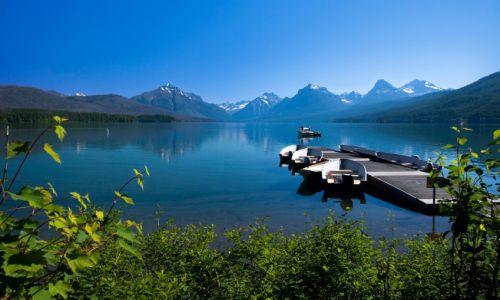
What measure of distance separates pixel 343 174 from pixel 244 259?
2549cm

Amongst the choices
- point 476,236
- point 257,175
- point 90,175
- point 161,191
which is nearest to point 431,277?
point 476,236

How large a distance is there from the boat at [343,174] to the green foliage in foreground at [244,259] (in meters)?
21.7

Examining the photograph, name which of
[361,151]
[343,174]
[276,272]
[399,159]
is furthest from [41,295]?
[361,151]

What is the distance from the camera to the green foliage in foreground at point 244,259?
2830 mm

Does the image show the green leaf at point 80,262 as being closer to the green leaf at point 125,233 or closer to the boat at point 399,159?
the green leaf at point 125,233

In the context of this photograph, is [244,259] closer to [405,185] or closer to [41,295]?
[41,295]

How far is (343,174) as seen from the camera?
3189 cm

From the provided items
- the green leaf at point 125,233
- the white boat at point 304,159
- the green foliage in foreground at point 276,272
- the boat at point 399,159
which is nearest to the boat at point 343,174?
the white boat at point 304,159

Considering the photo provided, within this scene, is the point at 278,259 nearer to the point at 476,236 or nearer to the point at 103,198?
the point at 476,236

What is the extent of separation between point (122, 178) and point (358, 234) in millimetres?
35367

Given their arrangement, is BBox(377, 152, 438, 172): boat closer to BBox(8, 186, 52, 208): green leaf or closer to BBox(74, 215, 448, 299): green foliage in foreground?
BBox(74, 215, 448, 299): green foliage in foreground

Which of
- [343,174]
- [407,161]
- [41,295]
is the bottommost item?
[343,174]

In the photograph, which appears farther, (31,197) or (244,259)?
(244,259)

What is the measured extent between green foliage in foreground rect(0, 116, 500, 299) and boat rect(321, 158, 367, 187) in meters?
21.7
